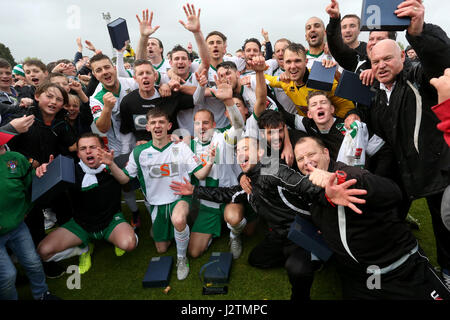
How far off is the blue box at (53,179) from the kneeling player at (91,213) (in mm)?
544

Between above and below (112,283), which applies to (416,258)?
above

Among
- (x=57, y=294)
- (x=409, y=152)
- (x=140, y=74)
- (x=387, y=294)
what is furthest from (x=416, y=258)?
(x=140, y=74)

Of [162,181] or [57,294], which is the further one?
[162,181]

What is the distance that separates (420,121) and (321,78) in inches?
40.6

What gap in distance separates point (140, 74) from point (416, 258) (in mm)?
3676

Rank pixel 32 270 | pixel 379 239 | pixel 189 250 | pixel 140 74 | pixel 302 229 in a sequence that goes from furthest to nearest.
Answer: pixel 140 74 → pixel 189 250 → pixel 32 270 → pixel 302 229 → pixel 379 239

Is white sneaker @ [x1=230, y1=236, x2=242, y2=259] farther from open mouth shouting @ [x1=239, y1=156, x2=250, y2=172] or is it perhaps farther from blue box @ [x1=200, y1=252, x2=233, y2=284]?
open mouth shouting @ [x1=239, y1=156, x2=250, y2=172]

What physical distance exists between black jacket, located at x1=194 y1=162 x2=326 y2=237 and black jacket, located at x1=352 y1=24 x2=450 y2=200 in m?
0.88

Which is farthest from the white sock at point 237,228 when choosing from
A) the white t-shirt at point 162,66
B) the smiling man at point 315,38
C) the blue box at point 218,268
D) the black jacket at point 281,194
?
the white t-shirt at point 162,66

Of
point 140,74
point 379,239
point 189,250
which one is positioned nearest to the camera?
point 379,239

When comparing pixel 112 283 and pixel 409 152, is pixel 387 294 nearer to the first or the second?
pixel 409 152

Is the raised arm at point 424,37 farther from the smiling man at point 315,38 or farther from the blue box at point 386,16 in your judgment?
the smiling man at point 315,38
